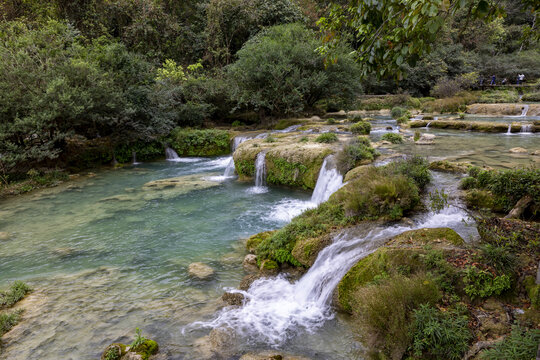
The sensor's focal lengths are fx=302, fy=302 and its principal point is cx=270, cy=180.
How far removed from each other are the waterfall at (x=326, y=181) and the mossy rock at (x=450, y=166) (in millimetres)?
2791

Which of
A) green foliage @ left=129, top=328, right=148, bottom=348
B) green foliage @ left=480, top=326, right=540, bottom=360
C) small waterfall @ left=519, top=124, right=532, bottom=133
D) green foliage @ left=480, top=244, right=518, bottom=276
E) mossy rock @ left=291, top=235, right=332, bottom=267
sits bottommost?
green foliage @ left=129, top=328, right=148, bottom=348

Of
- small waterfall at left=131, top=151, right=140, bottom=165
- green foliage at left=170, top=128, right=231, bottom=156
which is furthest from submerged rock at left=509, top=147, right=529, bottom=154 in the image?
small waterfall at left=131, top=151, right=140, bottom=165

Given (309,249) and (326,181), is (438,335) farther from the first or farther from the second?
(326,181)

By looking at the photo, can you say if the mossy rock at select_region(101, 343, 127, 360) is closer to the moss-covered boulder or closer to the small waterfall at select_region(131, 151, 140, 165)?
the moss-covered boulder

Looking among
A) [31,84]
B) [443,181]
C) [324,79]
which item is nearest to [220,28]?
[324,79]

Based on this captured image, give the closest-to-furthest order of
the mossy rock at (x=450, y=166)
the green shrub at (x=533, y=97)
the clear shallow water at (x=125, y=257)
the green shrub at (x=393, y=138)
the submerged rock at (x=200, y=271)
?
1. the clear shallow water at (x=125, y=257)
2. the submerged rock at (x=200, y=271)
3. the mossy rock at (x=450, y=166)
4. the green shrub at (x=393, y=138)
5. the green shrub at (x=533, y=97)

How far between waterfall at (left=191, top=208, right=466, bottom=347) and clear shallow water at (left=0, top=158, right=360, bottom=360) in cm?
38

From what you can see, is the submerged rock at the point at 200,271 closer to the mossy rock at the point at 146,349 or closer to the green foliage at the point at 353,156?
the mossy rock at the point at 146,349

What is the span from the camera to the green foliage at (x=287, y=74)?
64.9 feet

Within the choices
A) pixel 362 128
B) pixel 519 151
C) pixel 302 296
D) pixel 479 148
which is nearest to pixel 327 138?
pixel 362 128

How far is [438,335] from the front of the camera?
3.33m

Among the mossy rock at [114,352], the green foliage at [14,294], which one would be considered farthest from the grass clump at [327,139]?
the green foliage at [14,294]

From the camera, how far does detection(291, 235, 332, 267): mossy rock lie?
19.8ft

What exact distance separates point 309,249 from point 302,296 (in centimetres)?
96
